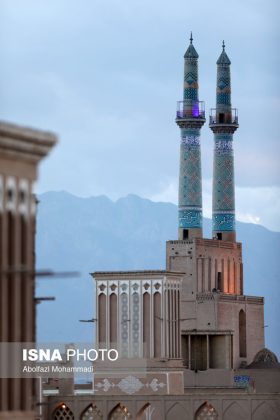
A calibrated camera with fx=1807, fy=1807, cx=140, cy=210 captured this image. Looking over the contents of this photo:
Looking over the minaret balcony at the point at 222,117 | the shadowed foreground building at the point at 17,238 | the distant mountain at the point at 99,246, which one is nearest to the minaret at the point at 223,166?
the minaret balcony at the point at 222,117

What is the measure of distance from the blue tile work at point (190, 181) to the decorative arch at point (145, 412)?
25.3 metres

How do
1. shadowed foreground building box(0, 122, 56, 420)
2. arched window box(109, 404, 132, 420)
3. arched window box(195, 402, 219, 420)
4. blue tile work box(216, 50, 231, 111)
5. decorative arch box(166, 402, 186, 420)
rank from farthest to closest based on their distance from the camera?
blue tile work box(216, 50, 231, 111), arched window box(195, 402, 219, 420), decorative arch box(166, 402, 186, 420), arched window box(109, 404, 132, 420), shadowed foreground building box(0, 122, 56, 420)

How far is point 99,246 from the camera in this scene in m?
151

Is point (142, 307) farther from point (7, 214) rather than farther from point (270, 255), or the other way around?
point (270, 255)

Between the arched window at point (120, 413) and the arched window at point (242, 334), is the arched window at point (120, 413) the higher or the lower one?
the lower one

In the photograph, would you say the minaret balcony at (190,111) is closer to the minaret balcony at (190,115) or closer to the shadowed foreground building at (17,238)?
the minaret balcony at (190,115)

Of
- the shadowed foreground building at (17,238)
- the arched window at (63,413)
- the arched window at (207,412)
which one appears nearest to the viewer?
the shadowed foreground building at (17,238)

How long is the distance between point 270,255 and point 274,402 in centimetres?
8003

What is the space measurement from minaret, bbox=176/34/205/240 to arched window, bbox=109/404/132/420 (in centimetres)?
2542

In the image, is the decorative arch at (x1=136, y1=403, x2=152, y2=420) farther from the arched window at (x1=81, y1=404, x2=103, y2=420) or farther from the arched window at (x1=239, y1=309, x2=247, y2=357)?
the arched window at (x1=239, y1=309, x2=247, y2=357)

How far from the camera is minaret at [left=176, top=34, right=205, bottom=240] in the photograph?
82.4 meters

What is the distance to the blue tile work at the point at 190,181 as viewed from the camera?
8256cm

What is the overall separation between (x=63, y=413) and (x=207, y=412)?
489cm

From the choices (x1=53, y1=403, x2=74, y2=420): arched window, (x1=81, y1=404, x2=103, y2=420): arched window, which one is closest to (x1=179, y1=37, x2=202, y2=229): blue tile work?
(x1=81, y1=404, x2=103, y2=420): arched window
